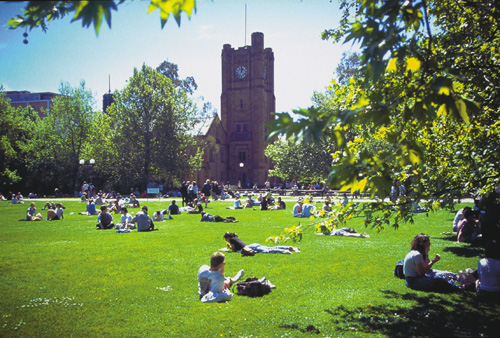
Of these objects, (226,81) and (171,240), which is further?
(226,81)

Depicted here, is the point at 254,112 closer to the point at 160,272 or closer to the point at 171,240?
the point at 171,240

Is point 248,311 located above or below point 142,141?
below

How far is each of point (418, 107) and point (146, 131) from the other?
48087 mm

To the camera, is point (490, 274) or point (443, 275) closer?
point (490, 274)

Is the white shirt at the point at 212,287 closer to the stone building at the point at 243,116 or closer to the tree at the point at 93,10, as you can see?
the tree at the point at 93,10

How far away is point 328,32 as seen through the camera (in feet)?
31.5

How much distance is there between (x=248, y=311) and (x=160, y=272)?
10.7 feet

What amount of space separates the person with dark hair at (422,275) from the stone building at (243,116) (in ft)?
222

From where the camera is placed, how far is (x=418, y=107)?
13.3 ft

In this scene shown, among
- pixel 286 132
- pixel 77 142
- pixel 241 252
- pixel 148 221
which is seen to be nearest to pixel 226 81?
pixel 77 142

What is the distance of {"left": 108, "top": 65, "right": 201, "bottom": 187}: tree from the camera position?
161 ft

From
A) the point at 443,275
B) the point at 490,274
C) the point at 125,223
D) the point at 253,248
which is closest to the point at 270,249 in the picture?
the point at 253,248

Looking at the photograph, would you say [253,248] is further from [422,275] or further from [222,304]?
[422,275]

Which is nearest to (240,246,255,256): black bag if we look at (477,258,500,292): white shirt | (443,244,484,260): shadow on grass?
(443,244,484,260): shadow on grass
